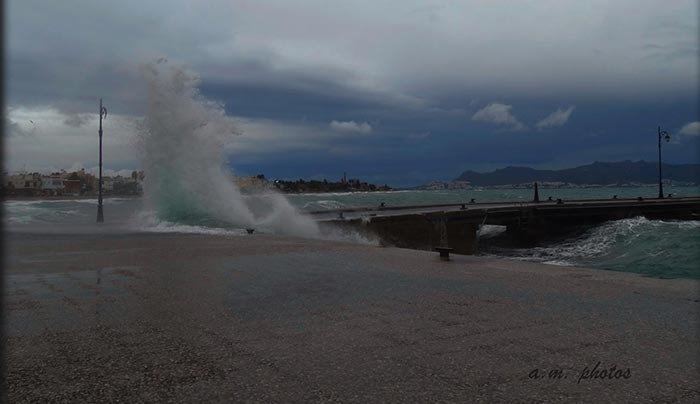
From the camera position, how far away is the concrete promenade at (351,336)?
3807mm

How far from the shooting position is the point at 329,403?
3.56 metres

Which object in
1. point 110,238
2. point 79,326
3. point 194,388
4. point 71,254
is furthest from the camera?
point 110,238

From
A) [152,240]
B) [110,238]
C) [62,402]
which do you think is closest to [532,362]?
[62,402]

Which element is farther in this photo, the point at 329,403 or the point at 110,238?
the point at 110,238

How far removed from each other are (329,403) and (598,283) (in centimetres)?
612

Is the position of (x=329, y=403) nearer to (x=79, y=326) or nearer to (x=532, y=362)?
(x=532, y=362)

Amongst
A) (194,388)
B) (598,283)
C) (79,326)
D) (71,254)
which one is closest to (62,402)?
(194,388)

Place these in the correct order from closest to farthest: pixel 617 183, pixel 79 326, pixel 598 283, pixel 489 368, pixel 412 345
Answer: pixel 489 368, pixel 412 345, pixel 79 326, pixel 598 283, pixel 617 183

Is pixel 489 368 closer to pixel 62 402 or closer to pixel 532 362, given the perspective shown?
pixel 532 362

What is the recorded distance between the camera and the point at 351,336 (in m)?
5.21

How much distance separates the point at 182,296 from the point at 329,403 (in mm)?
4310

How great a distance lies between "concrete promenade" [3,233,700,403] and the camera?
381 cm

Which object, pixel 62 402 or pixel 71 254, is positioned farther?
pixel 71 254

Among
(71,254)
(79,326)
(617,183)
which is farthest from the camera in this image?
(617,183)
